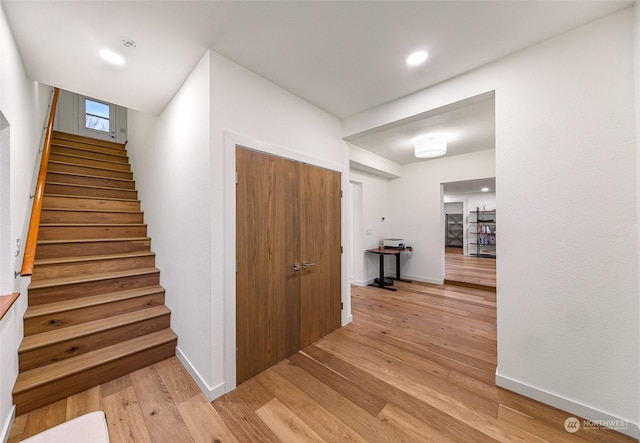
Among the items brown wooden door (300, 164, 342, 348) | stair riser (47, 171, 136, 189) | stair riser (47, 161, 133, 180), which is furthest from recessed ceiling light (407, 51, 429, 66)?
stair riser (47, 161, 133, 180)

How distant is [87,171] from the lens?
3678 millimetres

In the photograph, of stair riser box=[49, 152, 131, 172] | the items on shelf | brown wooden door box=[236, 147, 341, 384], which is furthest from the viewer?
the items on shelf

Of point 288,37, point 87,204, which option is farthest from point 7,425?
point 288,37

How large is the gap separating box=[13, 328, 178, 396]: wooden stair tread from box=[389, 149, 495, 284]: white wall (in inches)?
185

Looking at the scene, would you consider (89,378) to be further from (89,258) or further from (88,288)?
(89,258)

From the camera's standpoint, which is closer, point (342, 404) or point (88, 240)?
point (342, 404)

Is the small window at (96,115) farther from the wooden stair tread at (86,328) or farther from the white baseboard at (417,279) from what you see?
the white baseboard at (417,279)

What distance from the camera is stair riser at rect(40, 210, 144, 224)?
2.84m

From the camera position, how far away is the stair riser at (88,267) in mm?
2359

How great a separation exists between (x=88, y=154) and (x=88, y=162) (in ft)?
0.86

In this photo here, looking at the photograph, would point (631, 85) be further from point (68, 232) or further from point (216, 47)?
point (68, 232)

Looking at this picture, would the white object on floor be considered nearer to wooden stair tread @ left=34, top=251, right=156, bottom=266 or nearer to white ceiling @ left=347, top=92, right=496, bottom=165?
wooden stair tread @ left=34, top=251, right=156, bottom=266

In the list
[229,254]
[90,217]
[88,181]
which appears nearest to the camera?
[229,254]

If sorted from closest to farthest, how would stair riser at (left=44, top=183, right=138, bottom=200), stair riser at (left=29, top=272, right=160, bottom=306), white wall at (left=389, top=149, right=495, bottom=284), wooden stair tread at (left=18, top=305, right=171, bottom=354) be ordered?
wooden stair tread at (left=18, top=305, right=171, bottom=354)
stair riser at (left=29, top=272, right=160, bottom=306)
stair riser at (left=44, top=183, right=138, bottom=200)
white wall at (left=389, top=149, right=495, bottom=284)
